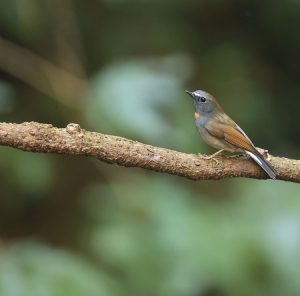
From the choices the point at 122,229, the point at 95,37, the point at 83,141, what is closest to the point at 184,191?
the point at 122,229

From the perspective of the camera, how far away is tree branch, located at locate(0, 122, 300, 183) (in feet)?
6.91

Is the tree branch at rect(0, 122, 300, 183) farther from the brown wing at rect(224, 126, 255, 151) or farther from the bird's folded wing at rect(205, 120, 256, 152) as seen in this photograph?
the bird's folded wing at rect(205, 120, 256, 152)

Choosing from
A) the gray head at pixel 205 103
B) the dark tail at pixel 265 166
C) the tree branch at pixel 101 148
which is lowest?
the tree branch at pixel 101 148

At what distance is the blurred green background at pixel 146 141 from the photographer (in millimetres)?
3801

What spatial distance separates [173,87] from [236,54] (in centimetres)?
204

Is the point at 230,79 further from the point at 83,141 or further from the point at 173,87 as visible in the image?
the point at 83,141

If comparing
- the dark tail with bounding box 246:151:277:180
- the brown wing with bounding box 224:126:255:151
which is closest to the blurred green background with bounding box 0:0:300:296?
the brown wing with bounding box 224:126:255:151

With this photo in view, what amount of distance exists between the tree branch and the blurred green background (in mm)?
1270

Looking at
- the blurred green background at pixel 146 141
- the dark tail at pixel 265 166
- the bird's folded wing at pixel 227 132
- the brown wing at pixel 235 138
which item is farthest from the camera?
the blurred green background at pixel 146 141

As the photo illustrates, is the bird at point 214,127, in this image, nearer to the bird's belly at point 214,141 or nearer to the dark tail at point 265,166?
the bird's belly at point 214,141

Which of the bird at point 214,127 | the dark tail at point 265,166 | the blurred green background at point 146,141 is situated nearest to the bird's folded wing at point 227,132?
the bird at point 214,127

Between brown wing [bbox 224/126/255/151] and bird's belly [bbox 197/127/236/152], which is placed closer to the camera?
brown wing [bbox 224/126/255/151]

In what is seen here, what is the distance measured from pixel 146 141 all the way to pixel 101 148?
6.41 ft

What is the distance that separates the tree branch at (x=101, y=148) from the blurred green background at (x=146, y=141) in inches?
50.0
